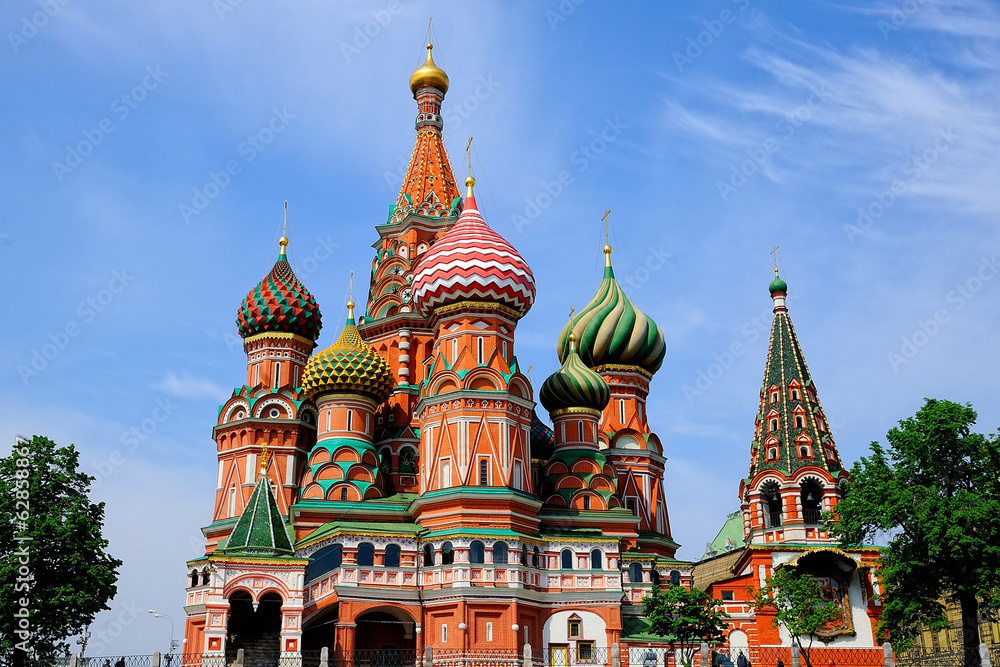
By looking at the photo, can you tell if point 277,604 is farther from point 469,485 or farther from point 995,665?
point 995,665

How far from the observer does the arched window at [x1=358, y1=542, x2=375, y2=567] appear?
3159 cm

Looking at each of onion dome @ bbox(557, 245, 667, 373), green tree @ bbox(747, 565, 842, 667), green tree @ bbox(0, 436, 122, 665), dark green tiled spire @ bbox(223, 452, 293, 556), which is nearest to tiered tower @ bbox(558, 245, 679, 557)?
onion dome @ bbox(557, 245, 667, 373)

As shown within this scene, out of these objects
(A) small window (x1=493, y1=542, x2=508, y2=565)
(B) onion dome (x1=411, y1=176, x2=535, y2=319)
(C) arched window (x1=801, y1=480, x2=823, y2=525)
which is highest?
(B) onion dome (x1=411, y1=176, x2=535, y2=319)

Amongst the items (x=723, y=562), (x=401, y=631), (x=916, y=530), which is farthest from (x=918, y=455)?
(x=723, y=562)

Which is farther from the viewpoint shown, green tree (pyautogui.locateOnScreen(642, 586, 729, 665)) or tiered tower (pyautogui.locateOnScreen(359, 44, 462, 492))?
tiered tower (pyautogui.locateOnScreen(359, 44, 462, 492))

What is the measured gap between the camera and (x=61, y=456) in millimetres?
28078

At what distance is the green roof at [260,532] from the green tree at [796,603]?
15522 millimetres

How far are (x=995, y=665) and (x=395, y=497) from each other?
2037 cm

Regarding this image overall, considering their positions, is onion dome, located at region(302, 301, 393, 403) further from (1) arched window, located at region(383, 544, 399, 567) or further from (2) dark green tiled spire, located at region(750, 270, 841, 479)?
(2) dark green tiled spire, located at region(750, 270, 841, 479)

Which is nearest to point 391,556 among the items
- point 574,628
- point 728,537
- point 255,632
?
point 255,632

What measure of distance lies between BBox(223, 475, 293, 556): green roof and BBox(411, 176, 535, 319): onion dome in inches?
363

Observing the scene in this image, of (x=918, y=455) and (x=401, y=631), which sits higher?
(x=918, y=455)

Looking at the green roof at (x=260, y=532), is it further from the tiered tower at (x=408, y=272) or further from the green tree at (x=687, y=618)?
the green tree at (x=687, y=618)

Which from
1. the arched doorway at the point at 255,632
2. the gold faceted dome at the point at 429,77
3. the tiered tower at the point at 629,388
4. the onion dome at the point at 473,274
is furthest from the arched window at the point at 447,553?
the gold faceted dome at the point at 429,77
